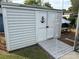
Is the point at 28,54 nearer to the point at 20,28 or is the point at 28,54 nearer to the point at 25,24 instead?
the point at 20,28

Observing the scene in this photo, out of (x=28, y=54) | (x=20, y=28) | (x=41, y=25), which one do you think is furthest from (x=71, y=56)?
(x=20, y=28)

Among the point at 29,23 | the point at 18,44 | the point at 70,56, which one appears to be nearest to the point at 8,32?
the point at 18,44

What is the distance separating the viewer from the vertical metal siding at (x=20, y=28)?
542 centimetres

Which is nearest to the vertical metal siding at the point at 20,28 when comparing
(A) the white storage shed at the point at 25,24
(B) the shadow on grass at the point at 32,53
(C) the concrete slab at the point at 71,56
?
(A) the white storage shed at the point at 25,24

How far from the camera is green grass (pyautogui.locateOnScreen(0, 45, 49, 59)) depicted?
16.9 feet

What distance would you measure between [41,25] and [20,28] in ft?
5.94

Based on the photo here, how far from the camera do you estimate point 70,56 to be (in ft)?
18.8

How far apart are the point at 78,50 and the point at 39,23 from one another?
312 centimetres

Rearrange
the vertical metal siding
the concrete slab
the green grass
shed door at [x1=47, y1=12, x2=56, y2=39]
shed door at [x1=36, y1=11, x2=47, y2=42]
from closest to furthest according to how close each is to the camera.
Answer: the green grass < the vertical metal siding < the concrete slab < shed door at [x1=36, y1=11, x2=47, y2=42] < shed door at [x1=47, y1=12, x2=56, y2=39]

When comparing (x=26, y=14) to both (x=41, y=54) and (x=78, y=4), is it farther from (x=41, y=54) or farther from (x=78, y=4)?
(x=78, y=4)

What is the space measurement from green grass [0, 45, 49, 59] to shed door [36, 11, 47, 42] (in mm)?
1160

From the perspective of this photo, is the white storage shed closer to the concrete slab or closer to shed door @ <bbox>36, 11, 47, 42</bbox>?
shed door @ <bbox>36, 11, 47, 42</bbox>

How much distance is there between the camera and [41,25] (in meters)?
7.22

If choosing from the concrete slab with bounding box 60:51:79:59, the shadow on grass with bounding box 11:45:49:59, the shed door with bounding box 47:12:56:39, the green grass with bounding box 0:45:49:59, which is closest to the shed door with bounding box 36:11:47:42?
the shed door with bounding box 47:12:56:39
